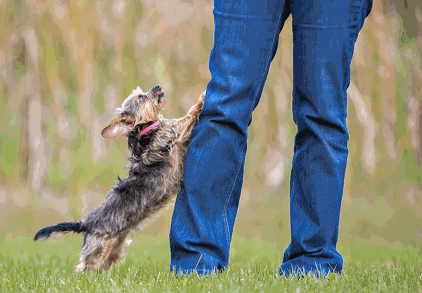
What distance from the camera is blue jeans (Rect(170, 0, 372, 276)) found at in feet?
9.91

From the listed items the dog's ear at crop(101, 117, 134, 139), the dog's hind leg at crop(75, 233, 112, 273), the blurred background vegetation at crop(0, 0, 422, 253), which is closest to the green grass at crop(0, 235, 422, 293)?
the dog's hind leg at crop(75, 233, 112, 273)

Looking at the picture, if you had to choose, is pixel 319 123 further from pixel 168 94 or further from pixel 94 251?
pixel 168 94

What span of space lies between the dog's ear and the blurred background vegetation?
329 cm

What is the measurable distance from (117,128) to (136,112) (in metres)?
0.28

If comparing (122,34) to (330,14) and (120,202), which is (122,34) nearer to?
(120,202)

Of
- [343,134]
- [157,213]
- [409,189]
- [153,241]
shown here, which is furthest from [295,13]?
[409,189]

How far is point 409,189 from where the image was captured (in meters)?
7.90

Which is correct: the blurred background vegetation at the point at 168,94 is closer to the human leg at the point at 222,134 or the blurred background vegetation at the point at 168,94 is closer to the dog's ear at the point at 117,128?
the dog's ear at the point at 117,128

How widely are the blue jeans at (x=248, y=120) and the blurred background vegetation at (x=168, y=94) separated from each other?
419 cm

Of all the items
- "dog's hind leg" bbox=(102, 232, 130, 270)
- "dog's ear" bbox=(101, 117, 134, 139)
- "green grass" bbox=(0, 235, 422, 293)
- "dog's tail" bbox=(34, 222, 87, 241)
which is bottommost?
"dog's hind leg" bbox=(102, 232, 130, 270)

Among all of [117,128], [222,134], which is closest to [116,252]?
[117,128]

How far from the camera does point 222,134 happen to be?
3.11 meters

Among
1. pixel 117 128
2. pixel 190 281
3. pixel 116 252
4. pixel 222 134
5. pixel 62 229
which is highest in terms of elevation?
pixel 222 134

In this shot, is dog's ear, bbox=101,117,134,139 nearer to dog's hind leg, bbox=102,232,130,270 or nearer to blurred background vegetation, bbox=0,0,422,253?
dog's hind leg, bbox=102,232,130,270
